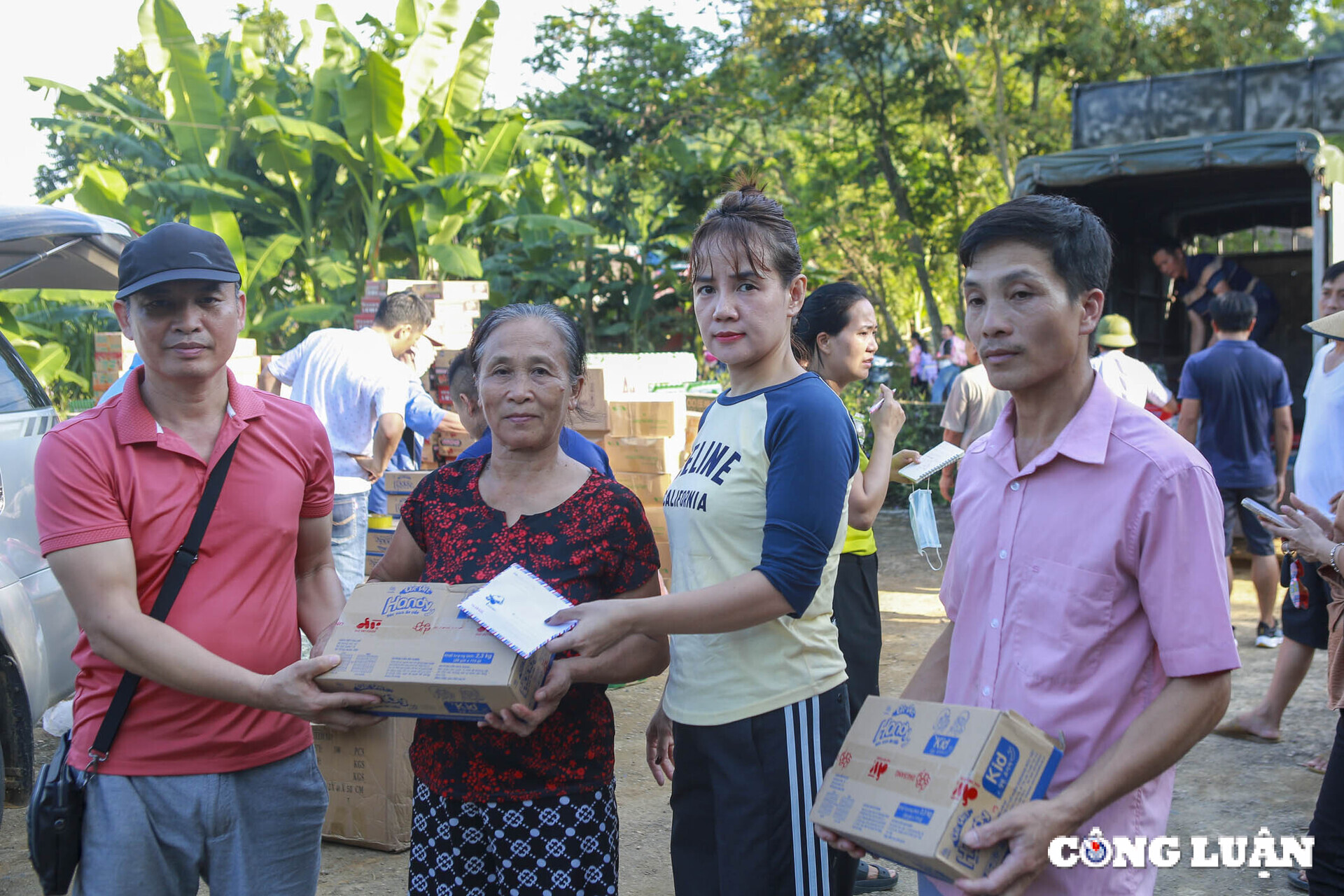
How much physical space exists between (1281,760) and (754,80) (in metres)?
13.7

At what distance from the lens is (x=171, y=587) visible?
1.88 m

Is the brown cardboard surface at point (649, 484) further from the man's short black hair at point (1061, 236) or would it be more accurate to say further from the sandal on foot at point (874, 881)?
the man's short black hair at point (1061, 236)

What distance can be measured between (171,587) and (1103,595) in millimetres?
1576

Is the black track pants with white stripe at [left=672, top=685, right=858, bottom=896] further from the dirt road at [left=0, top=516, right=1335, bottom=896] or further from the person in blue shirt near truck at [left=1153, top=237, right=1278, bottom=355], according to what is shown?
the person in blue shirt near truck at [left=1153, top=237, right=1278, bottom=355]

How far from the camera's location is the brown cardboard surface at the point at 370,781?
11.8 ft

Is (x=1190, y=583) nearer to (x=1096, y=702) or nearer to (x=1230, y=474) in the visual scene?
(x=1096, y=702)

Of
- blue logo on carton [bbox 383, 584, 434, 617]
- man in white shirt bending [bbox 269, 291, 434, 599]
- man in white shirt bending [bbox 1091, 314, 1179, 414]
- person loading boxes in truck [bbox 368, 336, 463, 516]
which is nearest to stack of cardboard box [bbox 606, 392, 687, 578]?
person loading boxes in truck [bbox 368, 336, 463, 516]

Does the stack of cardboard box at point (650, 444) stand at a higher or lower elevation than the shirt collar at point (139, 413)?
lower

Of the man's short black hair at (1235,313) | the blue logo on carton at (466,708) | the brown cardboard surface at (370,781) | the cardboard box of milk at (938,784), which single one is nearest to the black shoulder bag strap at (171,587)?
the blue logo on carton at (466,708)

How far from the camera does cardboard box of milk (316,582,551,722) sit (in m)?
1.81

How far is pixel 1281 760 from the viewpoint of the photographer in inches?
174

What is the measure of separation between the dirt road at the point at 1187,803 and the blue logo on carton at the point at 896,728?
7.10ft

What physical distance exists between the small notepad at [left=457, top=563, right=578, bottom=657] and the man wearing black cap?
29 centimetres

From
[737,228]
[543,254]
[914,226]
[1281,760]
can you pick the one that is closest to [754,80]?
[914,226]
